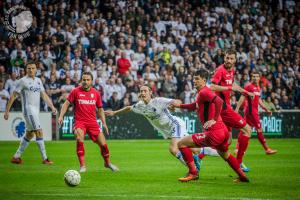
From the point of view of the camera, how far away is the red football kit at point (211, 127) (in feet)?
36.2

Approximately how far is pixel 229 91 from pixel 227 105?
1.08 feet

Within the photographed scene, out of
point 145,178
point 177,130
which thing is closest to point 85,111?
point 177,130

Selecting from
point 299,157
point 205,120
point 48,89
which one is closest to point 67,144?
point 48,89

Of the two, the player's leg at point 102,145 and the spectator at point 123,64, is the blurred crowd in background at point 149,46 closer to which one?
the spectator at point 123,64

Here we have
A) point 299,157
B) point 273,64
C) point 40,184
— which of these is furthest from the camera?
point 273,64

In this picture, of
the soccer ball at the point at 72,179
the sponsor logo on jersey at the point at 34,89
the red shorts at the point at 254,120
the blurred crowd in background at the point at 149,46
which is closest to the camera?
the soccer ball at the point at 72,179

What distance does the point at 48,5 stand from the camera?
26953 millimetres

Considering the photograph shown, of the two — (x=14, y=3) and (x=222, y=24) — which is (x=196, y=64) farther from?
(x=14, y=3)

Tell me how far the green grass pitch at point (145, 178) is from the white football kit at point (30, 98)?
1.00 m

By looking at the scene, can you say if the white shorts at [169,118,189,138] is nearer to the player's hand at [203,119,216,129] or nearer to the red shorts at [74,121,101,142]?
the red shorts at [74,121,101,142]

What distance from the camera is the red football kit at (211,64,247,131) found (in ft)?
43.7

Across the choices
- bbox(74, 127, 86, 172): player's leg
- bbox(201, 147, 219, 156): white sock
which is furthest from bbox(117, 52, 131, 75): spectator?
bbox(201, 147, 219, 156): white sock

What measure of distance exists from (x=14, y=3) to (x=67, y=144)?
21.3 ft

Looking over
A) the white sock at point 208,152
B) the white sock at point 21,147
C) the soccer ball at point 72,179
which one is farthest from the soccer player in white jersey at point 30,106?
the soccer ball at point 72,179
